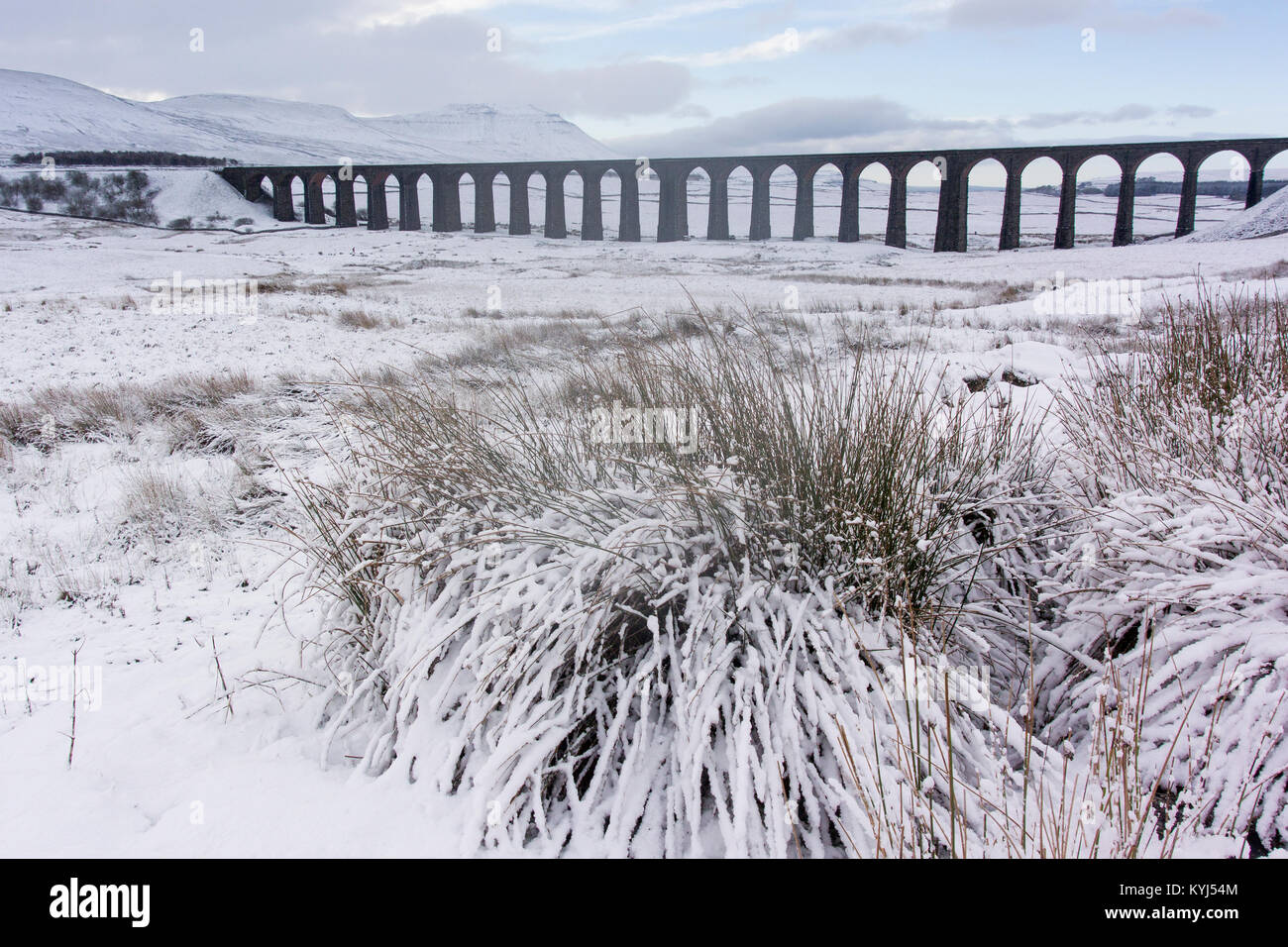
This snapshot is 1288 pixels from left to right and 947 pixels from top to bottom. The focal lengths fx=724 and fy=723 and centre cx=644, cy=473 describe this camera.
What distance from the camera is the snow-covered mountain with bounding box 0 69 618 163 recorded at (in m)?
86.4

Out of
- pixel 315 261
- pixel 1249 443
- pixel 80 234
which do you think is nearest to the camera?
pixel 1249 443

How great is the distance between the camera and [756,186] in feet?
145

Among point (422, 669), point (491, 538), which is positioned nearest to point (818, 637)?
point (491, 538)

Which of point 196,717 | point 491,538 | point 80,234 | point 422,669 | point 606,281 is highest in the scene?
point 80,234

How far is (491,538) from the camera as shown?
244 cm

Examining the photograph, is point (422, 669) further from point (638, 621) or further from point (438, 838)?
point (638, 621)

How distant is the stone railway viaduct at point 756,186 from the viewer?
37344 millimetres

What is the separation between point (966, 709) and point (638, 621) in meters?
0.98

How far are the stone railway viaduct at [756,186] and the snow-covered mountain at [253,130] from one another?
35652mm

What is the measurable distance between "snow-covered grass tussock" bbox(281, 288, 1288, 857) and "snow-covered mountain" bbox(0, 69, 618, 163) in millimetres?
85540
